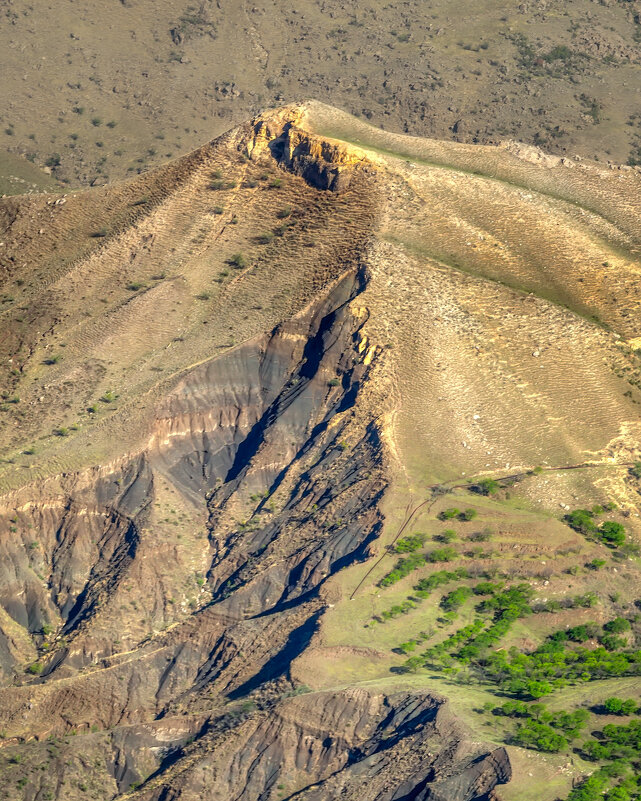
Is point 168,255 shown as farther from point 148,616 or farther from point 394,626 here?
point 394,626

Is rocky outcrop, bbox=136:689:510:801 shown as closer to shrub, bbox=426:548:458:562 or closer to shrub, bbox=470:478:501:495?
shrub, bbox=426:548:458:562

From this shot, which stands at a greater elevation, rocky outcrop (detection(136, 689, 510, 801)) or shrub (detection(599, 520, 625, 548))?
shrub (detection(599, 520, 625, 548))

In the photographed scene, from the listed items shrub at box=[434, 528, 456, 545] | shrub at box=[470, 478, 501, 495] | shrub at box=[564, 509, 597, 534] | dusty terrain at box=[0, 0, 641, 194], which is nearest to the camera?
shrub at box=[434, 528, 456, 545]

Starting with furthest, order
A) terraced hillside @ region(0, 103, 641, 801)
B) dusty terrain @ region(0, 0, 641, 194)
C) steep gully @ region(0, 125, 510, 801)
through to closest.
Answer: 1. dusty terrain @ region(0, 0, 641, 194)
2. terraced hillside @ region(0, 103, 641, 801)
3. steep gully @ region(0, 125, 510, 801)

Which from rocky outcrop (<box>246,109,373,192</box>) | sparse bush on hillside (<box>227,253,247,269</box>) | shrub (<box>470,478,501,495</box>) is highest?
rocky outcrop (<box>246,109,373,192</box>)

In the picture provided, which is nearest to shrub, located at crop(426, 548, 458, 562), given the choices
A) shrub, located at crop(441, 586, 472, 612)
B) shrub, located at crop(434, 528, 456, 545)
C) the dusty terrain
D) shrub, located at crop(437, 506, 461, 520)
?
shrub, located at crop(434, 528, 456, 545)

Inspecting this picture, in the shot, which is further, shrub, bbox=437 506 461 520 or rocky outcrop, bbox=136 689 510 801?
shrub, bbox=437 506 461 520

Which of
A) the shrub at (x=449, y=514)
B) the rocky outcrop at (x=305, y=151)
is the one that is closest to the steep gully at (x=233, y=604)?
the shrub at (x=449, y=514)
